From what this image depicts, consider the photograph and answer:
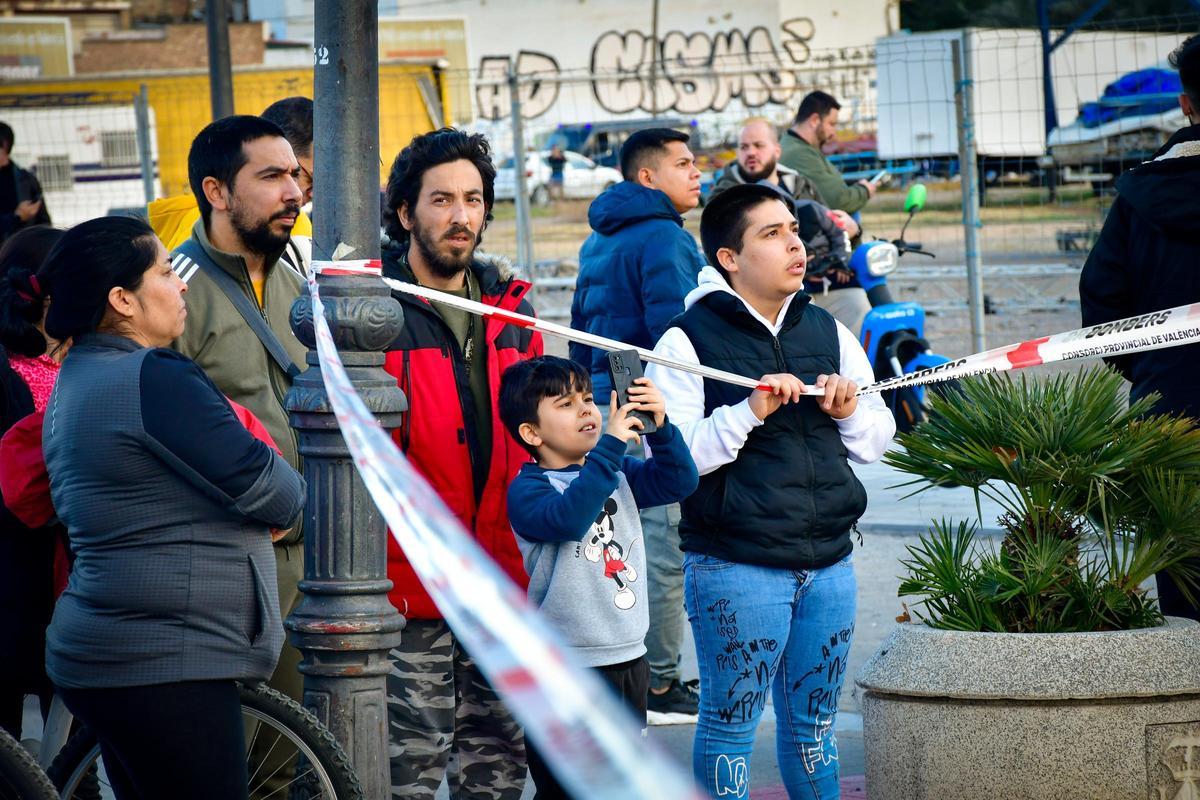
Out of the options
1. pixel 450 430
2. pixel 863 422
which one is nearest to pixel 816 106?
pixel 863 422

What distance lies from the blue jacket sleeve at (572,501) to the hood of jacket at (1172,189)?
1.99 meters

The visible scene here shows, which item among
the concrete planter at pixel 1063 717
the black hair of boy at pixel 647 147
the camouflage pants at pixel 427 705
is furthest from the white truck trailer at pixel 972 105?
→ the camouflage pants at pixel 427 705

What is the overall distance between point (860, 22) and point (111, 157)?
3282 centimetres

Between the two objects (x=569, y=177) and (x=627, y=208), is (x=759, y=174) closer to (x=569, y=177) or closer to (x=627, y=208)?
(x=627, y=208)

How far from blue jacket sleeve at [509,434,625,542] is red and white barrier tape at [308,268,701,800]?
0.70m

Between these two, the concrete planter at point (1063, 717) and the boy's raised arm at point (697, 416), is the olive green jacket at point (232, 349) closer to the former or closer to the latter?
the boy's raised arm at point (697, 416)

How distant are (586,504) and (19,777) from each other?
4.56ft

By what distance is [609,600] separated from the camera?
12.3 ft

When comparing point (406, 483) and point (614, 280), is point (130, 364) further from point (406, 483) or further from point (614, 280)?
point (614, 280)

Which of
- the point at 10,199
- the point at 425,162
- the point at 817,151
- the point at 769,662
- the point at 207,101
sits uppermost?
the point at 207,101

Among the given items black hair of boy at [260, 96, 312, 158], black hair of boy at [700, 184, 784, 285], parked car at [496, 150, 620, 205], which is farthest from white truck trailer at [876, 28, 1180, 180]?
black hair of boy at [700, 184, 784, 285]

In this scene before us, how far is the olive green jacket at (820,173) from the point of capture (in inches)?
389

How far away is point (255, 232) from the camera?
4277mm

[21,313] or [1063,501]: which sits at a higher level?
[21,313]
